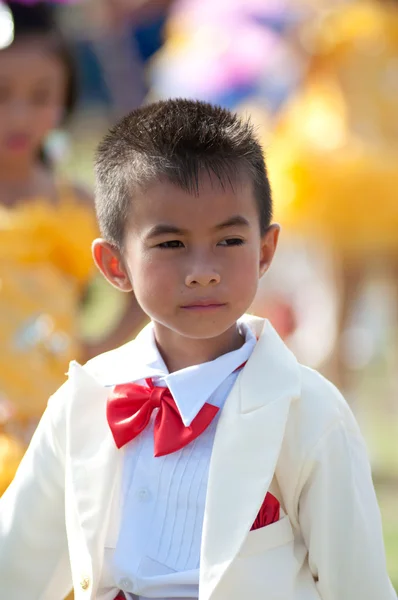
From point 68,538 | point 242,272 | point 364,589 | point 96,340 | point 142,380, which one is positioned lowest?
point 364,589

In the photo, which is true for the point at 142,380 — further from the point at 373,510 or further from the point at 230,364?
the point at 373,510

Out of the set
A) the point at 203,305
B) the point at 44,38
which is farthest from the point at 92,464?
the point at 44,38

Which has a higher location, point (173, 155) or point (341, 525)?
point (173, 155)

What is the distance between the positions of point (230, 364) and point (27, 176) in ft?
6.04

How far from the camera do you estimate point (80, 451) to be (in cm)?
184

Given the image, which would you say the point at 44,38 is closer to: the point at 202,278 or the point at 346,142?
the point at 346,142

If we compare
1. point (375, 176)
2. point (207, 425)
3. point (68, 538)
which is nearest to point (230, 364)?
point (207, 425)

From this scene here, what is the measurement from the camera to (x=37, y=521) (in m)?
1.94

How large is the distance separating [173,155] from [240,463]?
511 mm

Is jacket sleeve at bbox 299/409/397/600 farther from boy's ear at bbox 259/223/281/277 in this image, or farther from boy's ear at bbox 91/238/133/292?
boy's ear at bbox 91/238/133/292

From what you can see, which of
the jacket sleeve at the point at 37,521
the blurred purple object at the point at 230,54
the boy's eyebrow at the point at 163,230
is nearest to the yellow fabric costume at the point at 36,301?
the jacket sleeve at the point at 37,521

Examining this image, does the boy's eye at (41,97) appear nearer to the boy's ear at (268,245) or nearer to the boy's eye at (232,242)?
the boy's ear at (268,245)

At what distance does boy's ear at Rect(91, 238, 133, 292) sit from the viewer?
195cm

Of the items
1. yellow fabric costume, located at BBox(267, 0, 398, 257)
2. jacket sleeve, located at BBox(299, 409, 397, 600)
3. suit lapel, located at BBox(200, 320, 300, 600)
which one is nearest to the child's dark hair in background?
yellow fabric costume, located at BBox(267, 0, 398, 257)
